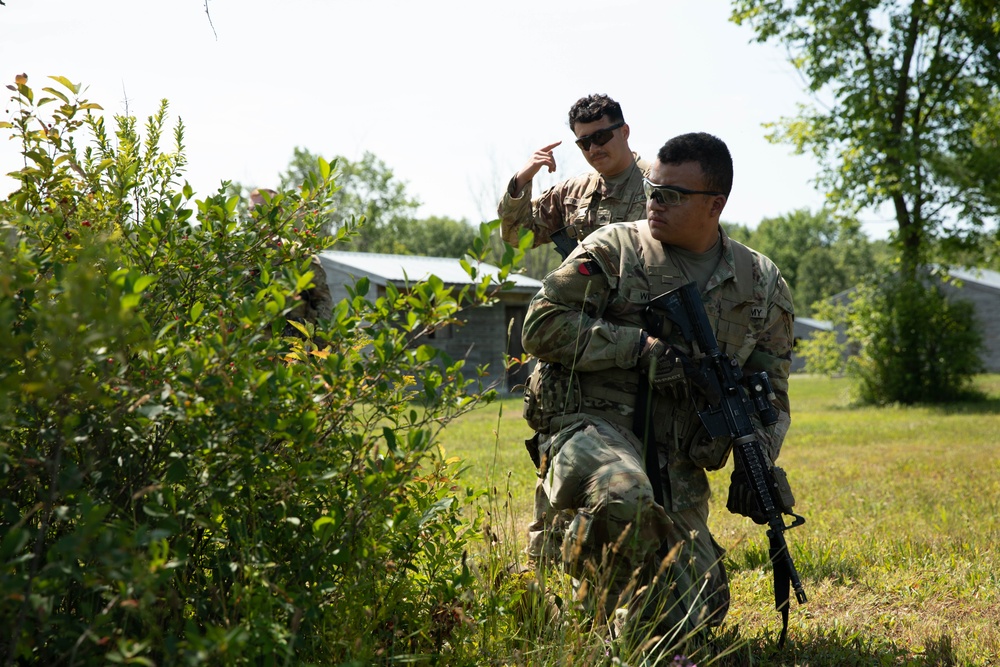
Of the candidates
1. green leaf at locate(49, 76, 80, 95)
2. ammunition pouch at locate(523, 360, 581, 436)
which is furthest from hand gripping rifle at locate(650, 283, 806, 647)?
green leaf at locate(49, 76, 80, 95)

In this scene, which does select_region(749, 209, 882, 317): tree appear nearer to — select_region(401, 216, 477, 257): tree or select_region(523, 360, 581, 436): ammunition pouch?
select_region(401, 216, 477, 257): tree

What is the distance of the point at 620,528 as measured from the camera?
3225 mm

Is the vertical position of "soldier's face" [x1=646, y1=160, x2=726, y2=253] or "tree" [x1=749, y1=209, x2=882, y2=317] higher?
"tree" [x1=749, y1=209, x2=882, y2=317]

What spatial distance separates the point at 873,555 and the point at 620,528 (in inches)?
97.6

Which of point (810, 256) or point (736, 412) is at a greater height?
point (810, 256)

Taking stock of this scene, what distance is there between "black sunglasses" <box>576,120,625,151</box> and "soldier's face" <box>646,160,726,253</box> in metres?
1.16

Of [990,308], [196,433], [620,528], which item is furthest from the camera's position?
[990,308]

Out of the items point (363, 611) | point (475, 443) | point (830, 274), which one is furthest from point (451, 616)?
point (830, 274)

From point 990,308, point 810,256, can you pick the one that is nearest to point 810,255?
point 810,256

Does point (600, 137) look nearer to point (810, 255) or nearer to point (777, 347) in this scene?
point (777, 347)

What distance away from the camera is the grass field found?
12.1 feet

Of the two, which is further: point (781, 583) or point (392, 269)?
point (392, 269)

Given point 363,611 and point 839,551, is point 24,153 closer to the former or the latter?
point 363,611

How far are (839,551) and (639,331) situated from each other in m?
2.38
